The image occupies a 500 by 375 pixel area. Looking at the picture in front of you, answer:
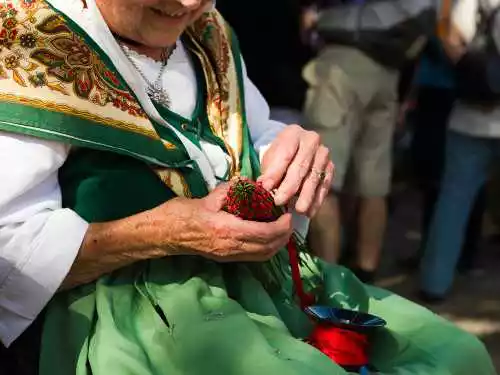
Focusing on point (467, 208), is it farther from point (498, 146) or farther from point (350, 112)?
point (350, 112)

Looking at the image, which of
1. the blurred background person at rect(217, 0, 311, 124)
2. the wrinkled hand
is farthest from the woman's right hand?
the blurred background person at rect(217, 0, 311, 124)

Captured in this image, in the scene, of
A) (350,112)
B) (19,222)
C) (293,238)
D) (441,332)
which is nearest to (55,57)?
(19,222)

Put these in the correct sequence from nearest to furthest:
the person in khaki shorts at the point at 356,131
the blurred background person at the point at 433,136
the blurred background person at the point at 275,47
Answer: the person in khaki shorts at the point at 356,131
the blurred background person at the point at 275,47
the blurred background person at the point at 433,136

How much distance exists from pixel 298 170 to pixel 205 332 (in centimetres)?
44

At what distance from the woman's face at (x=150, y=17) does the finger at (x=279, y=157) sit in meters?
0.32

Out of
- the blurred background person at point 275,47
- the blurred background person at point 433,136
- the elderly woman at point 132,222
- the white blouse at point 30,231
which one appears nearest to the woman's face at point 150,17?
the elderly woman at point 132,222

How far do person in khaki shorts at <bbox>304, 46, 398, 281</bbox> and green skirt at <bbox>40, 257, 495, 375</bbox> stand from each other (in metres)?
1.79

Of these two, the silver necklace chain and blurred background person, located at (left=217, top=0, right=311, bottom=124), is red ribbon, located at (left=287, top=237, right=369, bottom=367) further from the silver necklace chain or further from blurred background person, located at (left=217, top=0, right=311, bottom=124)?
blurred background person, located at (left=217, top=0, right=311, bottom=124)

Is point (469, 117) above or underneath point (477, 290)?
above

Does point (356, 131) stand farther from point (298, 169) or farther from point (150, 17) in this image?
point (150, 17)

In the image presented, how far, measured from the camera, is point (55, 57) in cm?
163

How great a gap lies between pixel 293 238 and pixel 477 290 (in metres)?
2.62

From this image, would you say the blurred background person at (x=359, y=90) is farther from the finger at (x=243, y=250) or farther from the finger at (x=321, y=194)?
the finger at (x=243, y=250)

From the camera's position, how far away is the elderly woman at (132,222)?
5.12 feet
